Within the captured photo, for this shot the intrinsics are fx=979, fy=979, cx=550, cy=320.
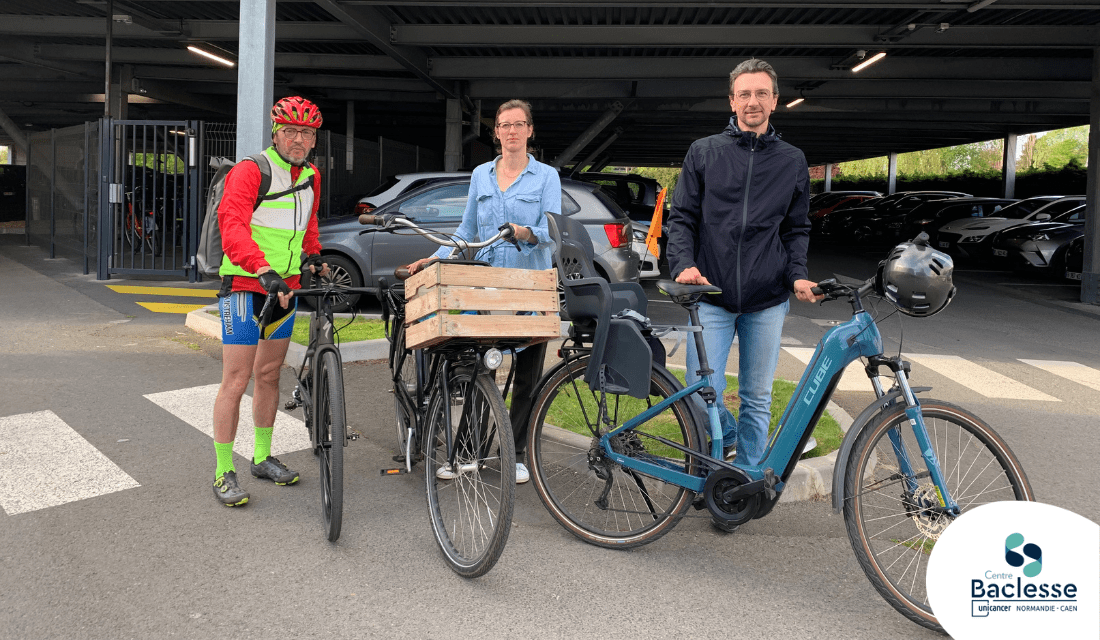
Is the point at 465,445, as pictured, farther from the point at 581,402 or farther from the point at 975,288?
the point at 975,288

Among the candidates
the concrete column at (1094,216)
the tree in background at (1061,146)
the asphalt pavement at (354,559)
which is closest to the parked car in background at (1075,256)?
the concrete column at (1094,216)

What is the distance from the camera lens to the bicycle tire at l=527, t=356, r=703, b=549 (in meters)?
3.99

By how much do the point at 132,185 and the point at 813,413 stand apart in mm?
14117

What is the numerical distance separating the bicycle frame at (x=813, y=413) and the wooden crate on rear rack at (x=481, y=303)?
621mm

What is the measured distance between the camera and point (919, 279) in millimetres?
3447

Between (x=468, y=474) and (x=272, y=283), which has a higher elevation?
(x=272, y=283)

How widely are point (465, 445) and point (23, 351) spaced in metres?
6.10

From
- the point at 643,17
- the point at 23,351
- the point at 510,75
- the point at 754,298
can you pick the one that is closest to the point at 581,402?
the point at 754,298

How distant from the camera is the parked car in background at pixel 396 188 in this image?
37.0ft

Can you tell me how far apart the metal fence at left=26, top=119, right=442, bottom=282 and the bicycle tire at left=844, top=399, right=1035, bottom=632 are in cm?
975

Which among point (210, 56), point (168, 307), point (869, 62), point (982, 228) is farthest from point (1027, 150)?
point (168, 307)

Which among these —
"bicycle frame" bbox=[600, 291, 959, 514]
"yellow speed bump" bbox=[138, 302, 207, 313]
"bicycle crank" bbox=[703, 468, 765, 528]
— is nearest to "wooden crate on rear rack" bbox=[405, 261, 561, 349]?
"bicycle frame" bbox=[600, 291, 959, 514]

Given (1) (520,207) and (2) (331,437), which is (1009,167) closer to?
(1) (520,207)

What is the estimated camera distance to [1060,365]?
9.28m
